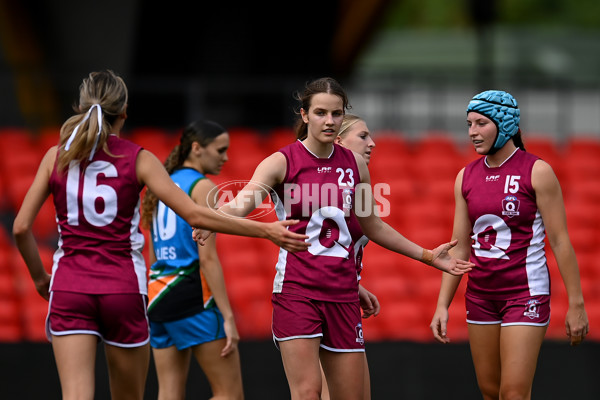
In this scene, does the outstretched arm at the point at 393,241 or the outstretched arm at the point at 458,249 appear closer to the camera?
the outstretched arm at the point at 393,241

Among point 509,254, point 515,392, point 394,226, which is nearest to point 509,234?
point 509,254

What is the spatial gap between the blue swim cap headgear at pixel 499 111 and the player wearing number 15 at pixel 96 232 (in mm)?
1830

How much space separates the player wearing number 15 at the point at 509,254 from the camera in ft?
15.4

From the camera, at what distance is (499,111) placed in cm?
482

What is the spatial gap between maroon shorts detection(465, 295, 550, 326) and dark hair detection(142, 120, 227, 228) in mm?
1944

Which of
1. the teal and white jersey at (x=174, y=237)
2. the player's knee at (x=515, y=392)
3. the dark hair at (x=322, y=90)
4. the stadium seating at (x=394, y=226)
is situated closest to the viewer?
the dark hair at (x=322, y=90)

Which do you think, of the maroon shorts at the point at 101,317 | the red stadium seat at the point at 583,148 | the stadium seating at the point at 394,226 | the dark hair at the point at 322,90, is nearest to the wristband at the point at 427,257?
the dark hair at the point at 322,90

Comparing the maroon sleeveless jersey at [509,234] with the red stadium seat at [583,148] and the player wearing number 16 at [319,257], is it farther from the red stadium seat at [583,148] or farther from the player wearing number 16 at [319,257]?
the red stadium seat at [583,148]

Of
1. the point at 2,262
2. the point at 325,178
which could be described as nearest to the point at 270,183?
the point at 325,178

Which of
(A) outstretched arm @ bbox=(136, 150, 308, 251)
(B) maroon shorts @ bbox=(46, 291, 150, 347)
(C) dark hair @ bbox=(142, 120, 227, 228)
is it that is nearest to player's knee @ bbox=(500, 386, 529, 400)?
(A) outstretched arm @ bbox=(136, 150, 308, 251)

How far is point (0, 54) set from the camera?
14.1 metres

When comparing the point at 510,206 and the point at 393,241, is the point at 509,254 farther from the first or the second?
the point at 393,241

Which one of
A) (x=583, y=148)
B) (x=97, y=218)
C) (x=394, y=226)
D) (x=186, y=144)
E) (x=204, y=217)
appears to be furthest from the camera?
(x=583, y=148)

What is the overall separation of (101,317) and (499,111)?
2.46 meters
